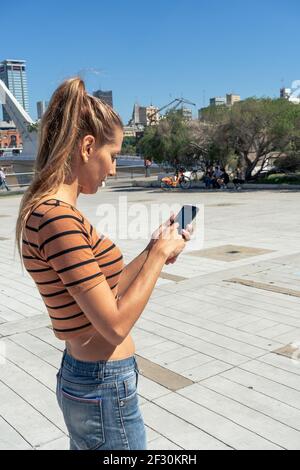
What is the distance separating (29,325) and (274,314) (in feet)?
9.02

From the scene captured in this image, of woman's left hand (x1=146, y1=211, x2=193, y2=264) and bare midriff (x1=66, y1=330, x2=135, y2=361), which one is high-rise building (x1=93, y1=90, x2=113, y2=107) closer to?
woman's left hand (x1=146, y1=211, x2=193, y2=264)

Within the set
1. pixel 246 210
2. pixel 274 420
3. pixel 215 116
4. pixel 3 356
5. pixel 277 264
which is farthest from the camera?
pixel 215 116

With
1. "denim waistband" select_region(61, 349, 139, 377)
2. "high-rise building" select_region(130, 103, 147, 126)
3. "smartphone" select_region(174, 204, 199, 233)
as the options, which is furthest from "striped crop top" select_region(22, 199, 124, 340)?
"high-rise building" select_region(130, 103, 147, 126)

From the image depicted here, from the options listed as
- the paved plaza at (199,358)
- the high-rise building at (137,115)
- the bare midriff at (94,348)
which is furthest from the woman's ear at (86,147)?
the high-rise building at (137,115)

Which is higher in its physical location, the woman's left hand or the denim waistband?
the woman's left hand

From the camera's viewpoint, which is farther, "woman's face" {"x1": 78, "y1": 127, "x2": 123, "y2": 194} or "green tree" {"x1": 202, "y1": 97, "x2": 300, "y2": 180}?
"green tree" {"x1": 202, "y1": 97, "x2": 300, "y2": 180}

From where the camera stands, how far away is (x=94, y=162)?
1.58 metres

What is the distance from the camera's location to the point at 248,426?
3264mm

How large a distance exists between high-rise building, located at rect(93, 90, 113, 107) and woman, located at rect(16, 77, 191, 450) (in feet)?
0.22

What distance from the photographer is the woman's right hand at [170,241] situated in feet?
5.21

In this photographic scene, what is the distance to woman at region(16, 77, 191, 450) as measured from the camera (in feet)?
4.69

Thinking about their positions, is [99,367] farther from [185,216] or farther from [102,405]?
[185,216]

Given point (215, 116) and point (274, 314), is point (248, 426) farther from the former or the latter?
point (215, 116)

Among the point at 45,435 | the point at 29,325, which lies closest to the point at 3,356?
the point at 29,325
